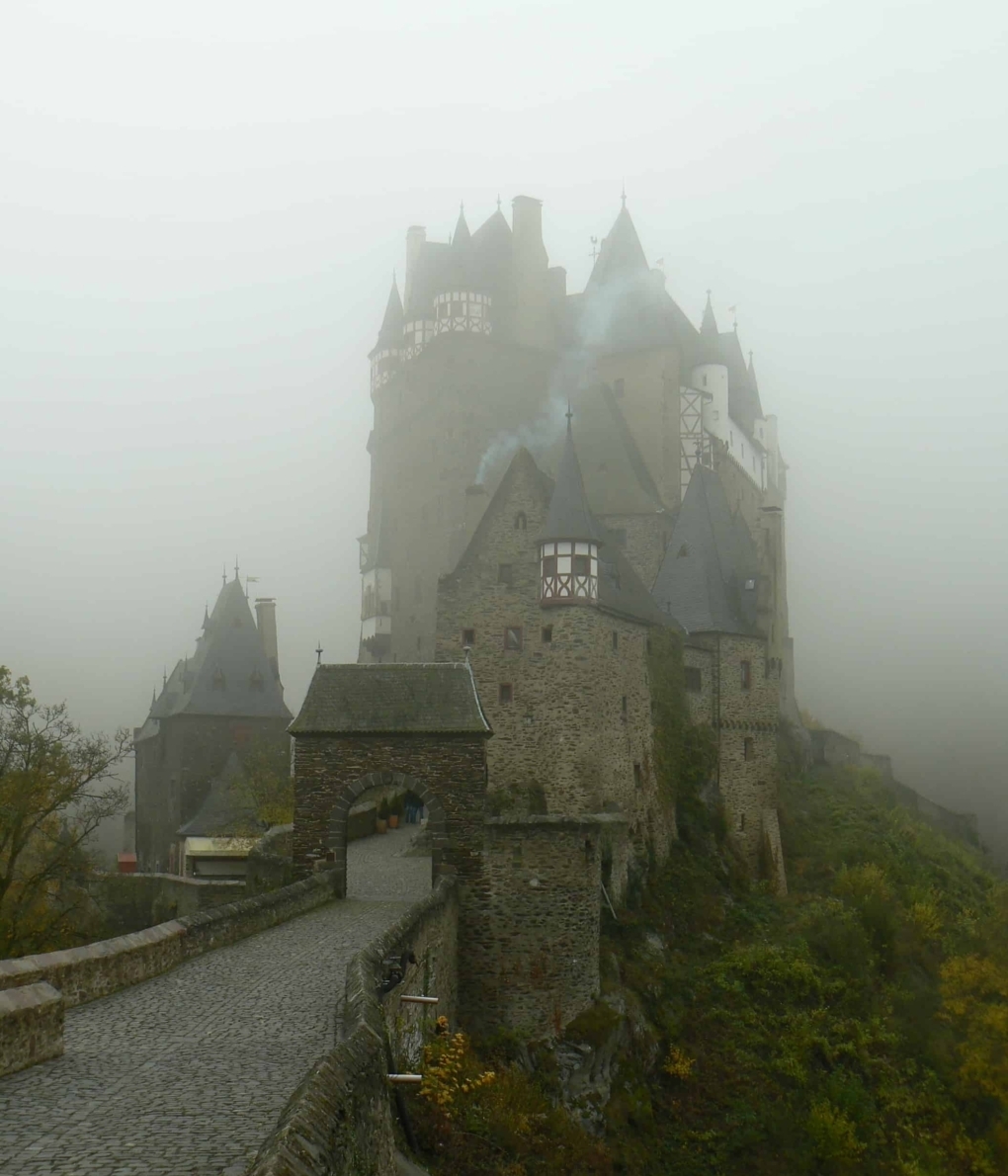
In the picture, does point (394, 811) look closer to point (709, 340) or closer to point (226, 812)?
point (226, 812)

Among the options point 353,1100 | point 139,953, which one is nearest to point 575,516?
point 139,953

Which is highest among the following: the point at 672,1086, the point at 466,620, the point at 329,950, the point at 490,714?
the point at 466,620

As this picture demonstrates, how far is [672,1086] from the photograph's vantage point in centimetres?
3222

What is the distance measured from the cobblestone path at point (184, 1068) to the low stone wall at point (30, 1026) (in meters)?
0.12

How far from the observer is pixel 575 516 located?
135ft

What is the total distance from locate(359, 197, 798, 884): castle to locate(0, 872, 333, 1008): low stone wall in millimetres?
19102

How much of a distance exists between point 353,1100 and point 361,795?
53.3 ft

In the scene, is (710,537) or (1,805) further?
(710,537)

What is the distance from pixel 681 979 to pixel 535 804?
6327mm

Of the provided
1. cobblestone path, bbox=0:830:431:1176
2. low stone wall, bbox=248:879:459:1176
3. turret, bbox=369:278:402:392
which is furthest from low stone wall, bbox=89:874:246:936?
turret, bbox=369:278:402:392

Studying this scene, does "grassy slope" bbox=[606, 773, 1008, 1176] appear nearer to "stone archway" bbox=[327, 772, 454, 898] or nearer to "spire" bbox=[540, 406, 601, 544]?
"stone archway" bbox=[327, 772, 454, 898]

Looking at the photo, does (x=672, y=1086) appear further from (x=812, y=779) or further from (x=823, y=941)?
(x=812, y=779)

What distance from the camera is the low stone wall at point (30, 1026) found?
35.0ft

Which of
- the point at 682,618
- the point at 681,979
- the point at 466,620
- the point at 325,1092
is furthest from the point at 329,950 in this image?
the point at 682,618
